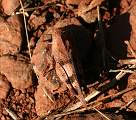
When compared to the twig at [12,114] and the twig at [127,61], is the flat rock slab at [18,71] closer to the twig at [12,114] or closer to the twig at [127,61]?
the twig at [12,114]

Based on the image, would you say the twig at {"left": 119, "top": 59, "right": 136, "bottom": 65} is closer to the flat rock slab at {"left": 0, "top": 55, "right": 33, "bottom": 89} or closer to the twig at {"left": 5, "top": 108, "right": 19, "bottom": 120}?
the flat rock slab at {"left": 0, "top": 55, "right": 33, "bottom": 89}

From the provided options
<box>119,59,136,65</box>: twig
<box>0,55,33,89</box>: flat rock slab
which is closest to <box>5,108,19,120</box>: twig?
<box>0,55,33,89</box>: flat rock slab

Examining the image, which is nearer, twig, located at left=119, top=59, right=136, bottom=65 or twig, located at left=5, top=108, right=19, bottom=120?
twig, located at left=119, top=59, right=136, bottom=65

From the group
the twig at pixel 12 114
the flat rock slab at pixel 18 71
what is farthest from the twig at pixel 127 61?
the twig at pixel 12 114

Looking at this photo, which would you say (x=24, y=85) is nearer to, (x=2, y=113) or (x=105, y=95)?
(x=2, y=113)

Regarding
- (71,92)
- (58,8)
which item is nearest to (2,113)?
(71,92)

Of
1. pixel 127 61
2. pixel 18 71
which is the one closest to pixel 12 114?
pixel 18 71

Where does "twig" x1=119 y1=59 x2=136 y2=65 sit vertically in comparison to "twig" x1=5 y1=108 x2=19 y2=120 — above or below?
above

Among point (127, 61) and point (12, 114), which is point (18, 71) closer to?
point (12, 114)
